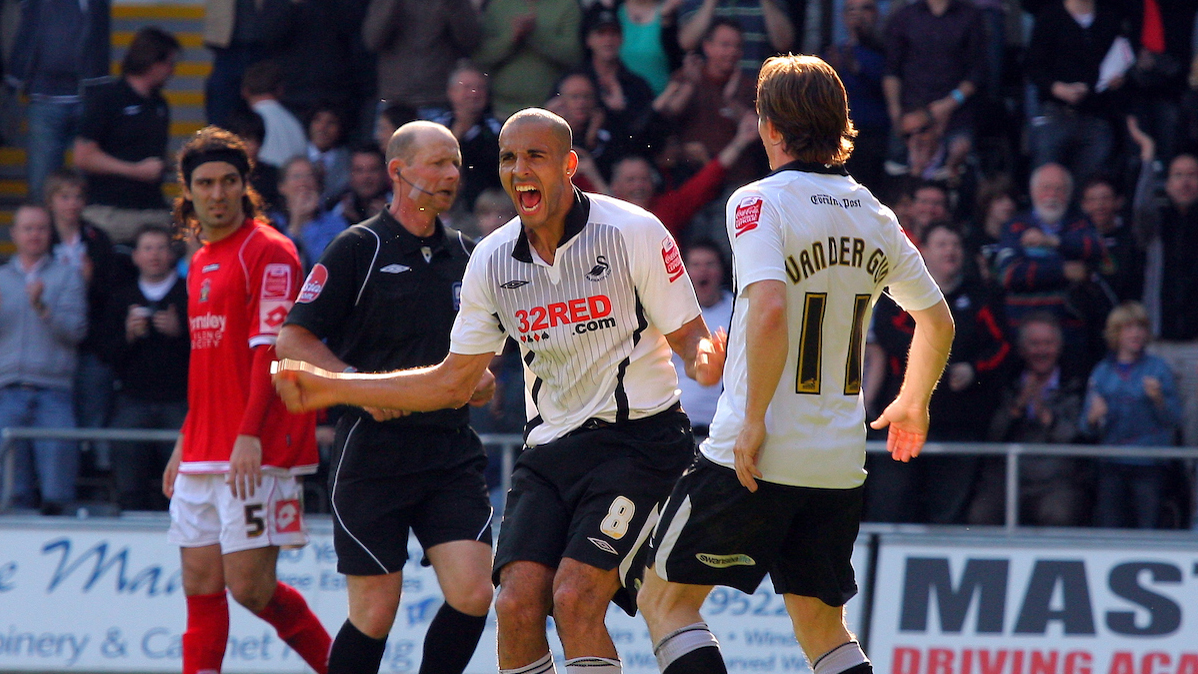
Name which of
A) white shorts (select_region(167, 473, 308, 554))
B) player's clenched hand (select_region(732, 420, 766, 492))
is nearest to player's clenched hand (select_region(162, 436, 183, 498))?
white shorts (select_region(167, 473, 308, 554))

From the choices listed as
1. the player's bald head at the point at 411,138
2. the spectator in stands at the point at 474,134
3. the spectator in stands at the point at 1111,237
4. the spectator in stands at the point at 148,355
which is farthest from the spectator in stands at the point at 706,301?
the spectator in stands at the point at 148,355

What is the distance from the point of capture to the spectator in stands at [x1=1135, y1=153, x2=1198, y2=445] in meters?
9.09

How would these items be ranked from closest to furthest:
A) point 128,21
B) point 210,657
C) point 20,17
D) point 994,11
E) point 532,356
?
1. point 532,356
2. point 210,657
3. point 994,11
4. point 20,17
5. point 128,21

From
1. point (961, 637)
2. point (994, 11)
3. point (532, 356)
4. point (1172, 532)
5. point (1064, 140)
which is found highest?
point (994, 11)

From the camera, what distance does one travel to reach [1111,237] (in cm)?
912

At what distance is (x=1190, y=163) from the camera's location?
9141mm

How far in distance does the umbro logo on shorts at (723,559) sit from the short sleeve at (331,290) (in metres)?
1.96

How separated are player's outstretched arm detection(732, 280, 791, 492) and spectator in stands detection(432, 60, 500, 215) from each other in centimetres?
480

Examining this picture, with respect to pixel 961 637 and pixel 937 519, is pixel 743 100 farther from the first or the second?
pixel 961 637

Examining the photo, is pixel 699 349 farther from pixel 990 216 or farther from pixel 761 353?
pixel 990 216

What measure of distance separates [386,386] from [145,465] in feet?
15.5

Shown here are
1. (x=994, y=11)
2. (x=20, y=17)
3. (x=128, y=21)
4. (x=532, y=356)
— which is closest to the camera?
(x=532, y=356)

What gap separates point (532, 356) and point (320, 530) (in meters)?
3.78

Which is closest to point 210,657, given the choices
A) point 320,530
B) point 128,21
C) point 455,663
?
point 455,663
